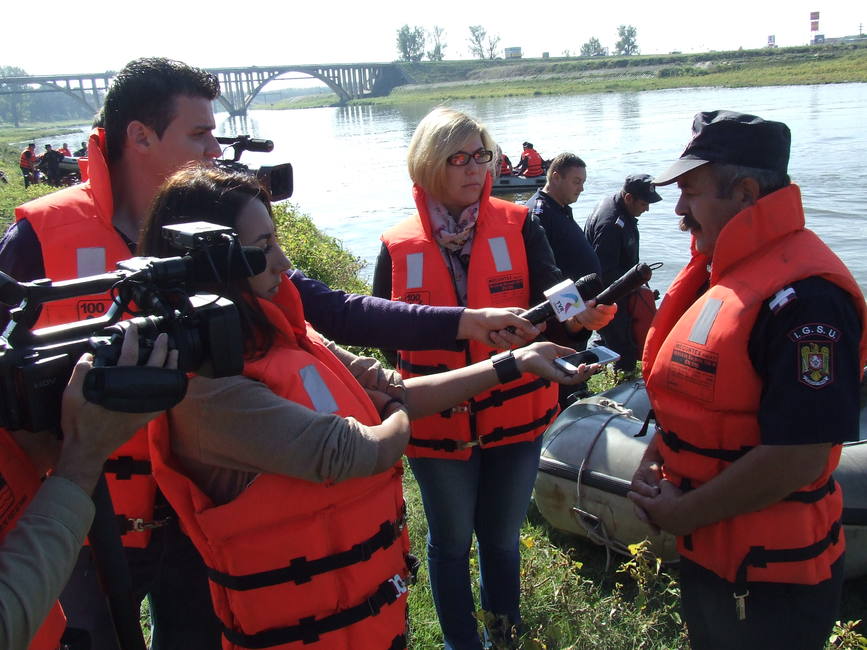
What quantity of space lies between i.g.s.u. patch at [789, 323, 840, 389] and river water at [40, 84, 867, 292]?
5747mm

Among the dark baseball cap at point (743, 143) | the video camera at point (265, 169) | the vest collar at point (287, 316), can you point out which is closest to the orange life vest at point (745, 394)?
the dark baseball cap at point (743, 143)

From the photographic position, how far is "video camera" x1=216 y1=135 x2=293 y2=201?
2.13 metres

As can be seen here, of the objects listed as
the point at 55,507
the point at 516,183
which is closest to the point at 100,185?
the point at 55,507

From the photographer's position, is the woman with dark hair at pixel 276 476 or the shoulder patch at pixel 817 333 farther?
the shoulder patch at pixel 817 333

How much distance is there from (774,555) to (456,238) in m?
1.60

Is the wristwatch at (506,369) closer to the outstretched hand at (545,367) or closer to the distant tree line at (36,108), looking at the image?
the outstretched hand at (545,367)

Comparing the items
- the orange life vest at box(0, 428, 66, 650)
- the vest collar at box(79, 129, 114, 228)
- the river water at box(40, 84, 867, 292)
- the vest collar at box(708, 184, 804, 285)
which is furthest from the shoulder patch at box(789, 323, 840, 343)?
the river water at box(40, 84, 867, 292)

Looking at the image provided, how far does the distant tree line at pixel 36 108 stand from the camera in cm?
11488

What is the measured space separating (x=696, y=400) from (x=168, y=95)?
5.95ft

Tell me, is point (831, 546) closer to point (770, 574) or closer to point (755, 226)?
point (770, 574)

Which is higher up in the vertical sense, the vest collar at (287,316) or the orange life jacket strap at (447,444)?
the vest collar at (287,316)

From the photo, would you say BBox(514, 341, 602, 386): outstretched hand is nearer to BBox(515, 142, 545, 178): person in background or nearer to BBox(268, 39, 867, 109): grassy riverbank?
BBox(515, 142, 545, 178): person in background

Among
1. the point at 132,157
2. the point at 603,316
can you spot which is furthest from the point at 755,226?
the point at 132,157

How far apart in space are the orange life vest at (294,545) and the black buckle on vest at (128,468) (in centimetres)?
38
